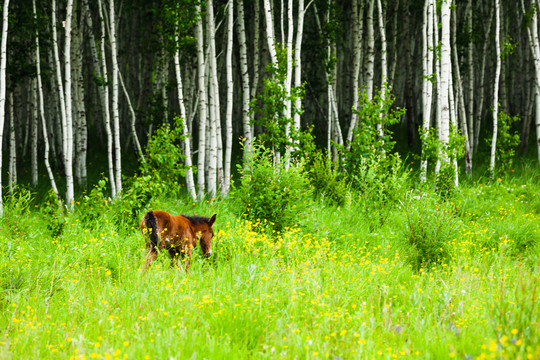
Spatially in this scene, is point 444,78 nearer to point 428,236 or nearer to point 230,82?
point 428,236

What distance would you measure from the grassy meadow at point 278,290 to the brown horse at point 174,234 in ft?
0.68

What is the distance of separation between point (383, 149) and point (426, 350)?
7.60 meters

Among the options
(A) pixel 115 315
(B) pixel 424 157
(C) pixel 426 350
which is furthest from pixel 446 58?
(A) pixel 115 315

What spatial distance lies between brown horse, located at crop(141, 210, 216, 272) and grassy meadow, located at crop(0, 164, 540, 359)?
0.21 meters

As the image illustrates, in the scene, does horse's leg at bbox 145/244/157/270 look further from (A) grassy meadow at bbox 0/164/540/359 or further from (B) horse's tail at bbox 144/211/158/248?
(B) horse's tail at bbox 144/211/158/248

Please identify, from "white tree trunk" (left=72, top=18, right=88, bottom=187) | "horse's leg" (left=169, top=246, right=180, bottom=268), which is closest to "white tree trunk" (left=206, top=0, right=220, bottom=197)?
"horse's leg" (left=169, top=246, right=180, bottom=268)

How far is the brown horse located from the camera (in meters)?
5.27

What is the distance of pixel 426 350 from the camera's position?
3.27 metres

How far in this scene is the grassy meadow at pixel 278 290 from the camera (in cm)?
339

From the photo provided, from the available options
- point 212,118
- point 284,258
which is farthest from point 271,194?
point 212,118

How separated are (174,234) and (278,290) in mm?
1578

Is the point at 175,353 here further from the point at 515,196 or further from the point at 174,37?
the point at 515,196

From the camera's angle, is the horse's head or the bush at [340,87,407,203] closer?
the horse's head

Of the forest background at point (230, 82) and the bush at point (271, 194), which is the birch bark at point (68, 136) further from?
the bush at point (271, 194)
